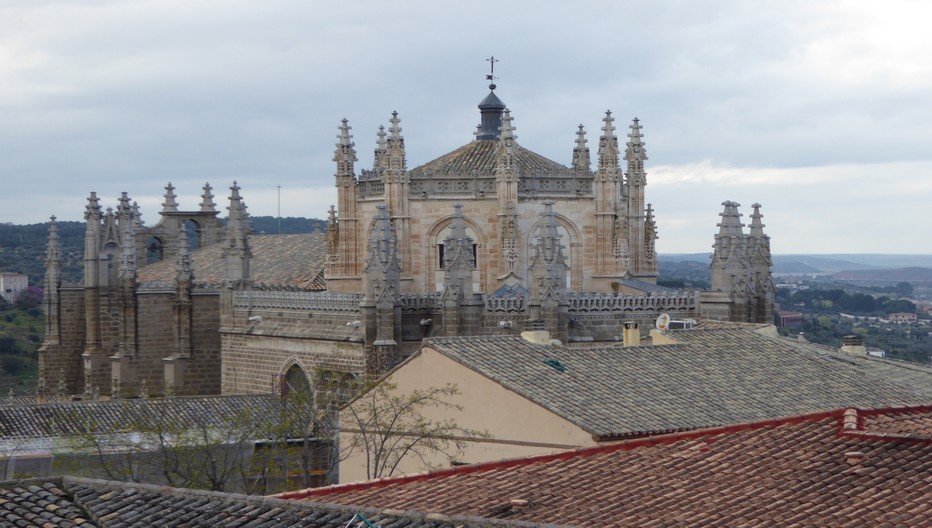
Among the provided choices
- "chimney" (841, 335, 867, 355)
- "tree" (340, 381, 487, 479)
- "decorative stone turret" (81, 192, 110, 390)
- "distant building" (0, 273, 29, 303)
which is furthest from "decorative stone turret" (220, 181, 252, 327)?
"distant building" (0, 273, 29, 303)

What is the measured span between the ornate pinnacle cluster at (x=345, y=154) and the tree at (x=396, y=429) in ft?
57.6

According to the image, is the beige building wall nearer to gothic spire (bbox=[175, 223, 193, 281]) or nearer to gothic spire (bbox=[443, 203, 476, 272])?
gothic spire (bbox=[443, 203, 476, 272])

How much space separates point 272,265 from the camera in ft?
183

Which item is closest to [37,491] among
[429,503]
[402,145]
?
[429,503]

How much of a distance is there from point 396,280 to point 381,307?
885mm

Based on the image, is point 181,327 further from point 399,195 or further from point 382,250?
point 382,250

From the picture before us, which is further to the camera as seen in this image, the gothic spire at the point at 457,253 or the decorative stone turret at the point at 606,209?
the decorative stone turret at the point at 606,209

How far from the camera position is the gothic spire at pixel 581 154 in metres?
49.6

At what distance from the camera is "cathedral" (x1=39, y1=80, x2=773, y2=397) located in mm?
42750

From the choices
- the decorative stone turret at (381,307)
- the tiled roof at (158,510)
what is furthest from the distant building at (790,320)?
the tiled roof at (158,510)

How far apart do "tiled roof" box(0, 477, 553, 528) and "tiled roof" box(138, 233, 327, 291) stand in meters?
31.9

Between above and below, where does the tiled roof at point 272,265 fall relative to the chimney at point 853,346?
above

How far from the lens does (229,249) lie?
5016 cm

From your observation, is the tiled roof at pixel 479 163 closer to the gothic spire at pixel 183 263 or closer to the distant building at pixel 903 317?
the gothic spire at pixel 183 263
